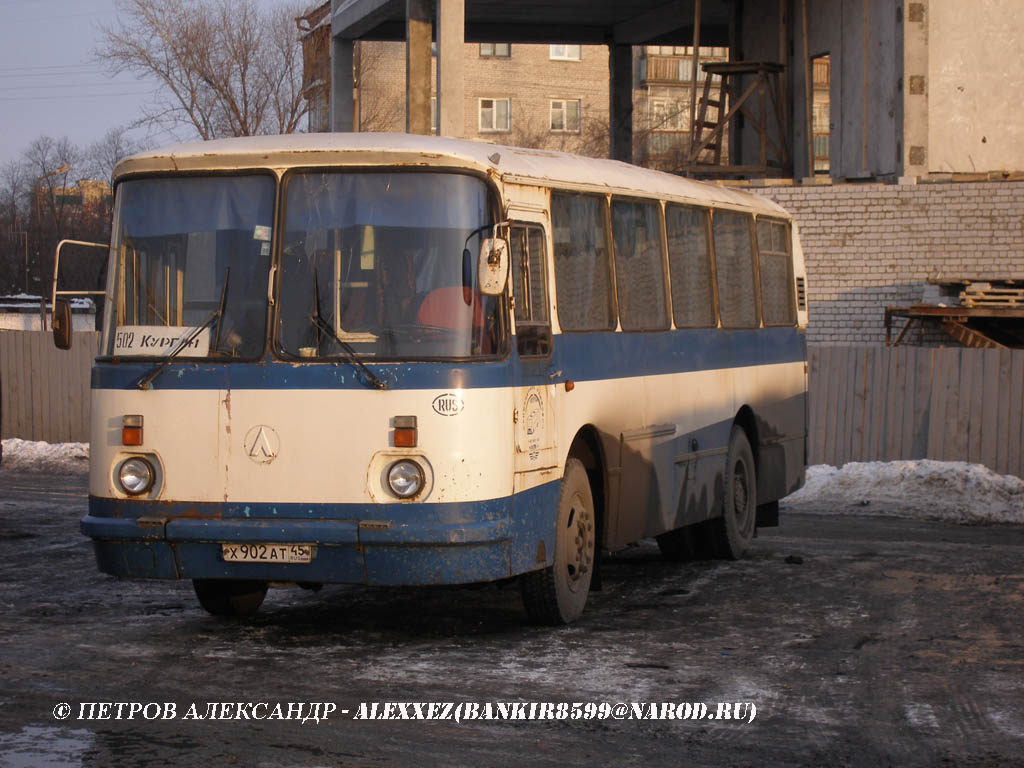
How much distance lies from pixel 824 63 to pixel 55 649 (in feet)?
248

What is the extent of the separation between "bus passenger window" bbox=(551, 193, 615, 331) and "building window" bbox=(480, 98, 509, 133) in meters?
68.3

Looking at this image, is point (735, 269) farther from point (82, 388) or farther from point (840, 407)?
point (82, 388)

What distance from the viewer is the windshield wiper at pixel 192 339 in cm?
856

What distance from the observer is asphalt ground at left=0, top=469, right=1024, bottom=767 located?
20.9 feet

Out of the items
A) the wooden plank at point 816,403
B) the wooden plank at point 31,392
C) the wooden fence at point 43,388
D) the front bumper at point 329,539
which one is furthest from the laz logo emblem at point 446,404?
the wooden plank at point 31,392

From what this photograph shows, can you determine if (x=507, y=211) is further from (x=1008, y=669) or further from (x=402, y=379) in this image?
(x=1008, y=669)

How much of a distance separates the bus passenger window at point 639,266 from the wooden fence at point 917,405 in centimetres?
928

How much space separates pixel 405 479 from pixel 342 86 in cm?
2991

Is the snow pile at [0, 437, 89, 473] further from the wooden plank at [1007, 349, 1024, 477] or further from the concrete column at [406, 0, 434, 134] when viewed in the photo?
the wooden plank at [1007, 349, 1024, 477]

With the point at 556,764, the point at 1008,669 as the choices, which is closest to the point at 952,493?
the point at 1008,669

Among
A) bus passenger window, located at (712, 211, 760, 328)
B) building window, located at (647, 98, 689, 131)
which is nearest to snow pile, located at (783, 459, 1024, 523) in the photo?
bus passenger window, located at (712, 211, 760, 328)

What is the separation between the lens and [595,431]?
9953 mm

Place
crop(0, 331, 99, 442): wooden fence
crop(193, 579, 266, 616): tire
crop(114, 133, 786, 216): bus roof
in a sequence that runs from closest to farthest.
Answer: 1. crop(114, 133, 786, 216): bus roof
2. crop(193, 579, 266, 616): tire
3. crop(0, 331, 99, 442): wooden fence

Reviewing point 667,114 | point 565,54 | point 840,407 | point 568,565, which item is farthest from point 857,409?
point 667,114
